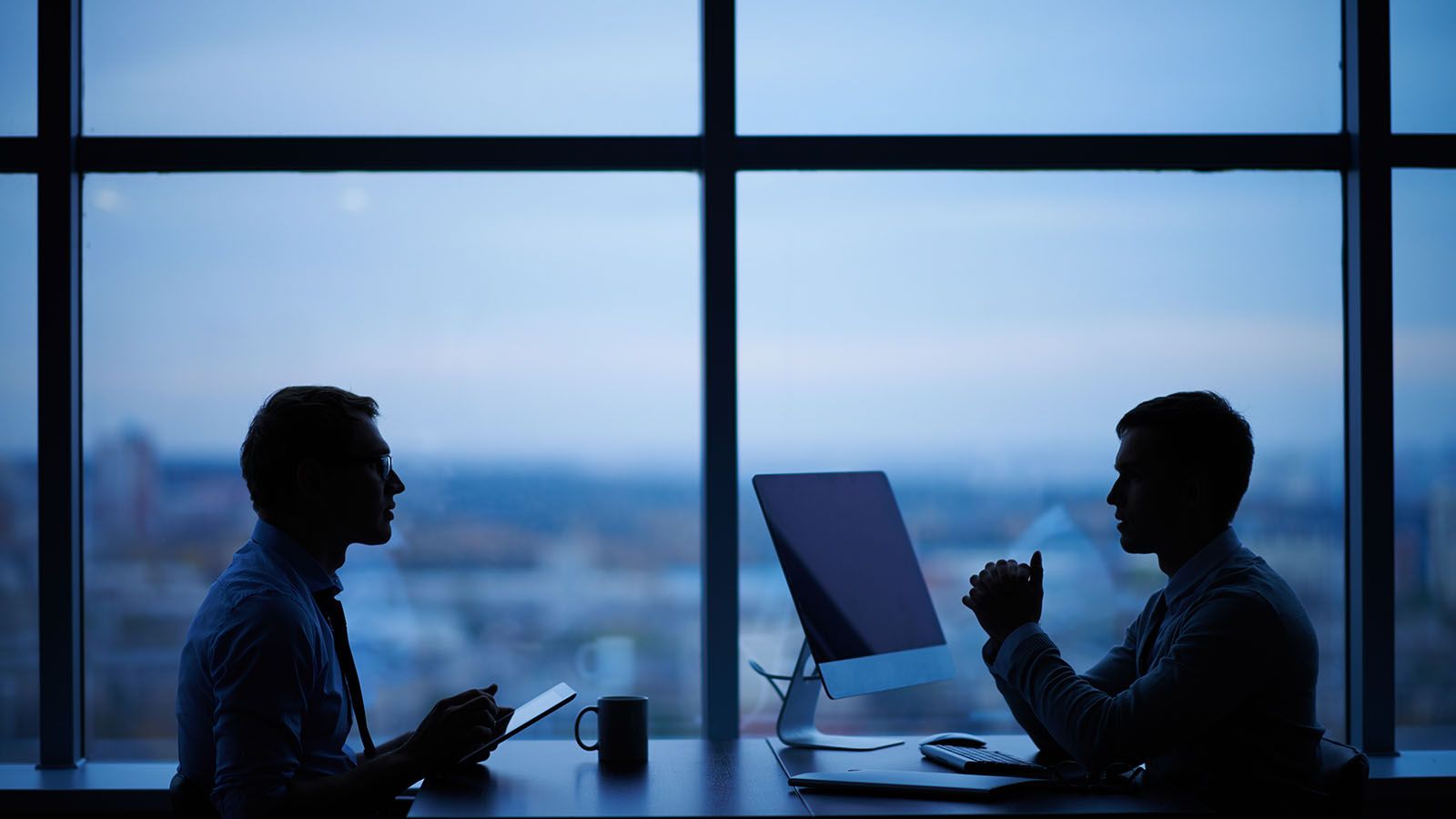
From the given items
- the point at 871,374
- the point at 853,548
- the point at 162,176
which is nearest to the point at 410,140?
the point at 162,176

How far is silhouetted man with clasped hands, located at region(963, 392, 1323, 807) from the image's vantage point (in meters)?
1.80

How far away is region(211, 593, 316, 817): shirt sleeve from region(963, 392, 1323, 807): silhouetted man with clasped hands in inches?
46.0

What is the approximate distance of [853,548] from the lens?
2305 millimetres

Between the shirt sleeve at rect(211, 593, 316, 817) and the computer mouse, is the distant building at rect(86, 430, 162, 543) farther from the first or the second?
the computer mouse

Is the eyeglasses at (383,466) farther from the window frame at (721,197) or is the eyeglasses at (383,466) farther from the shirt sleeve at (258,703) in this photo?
the window frame at (721,197)

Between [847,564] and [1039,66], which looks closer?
[847,564]

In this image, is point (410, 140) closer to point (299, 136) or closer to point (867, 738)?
point (299, 136)

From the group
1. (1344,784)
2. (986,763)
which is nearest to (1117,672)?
(986,763)

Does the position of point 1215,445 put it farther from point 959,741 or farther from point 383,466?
point 383,466

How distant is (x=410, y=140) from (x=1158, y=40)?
209cm

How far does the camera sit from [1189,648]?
5.94 ft

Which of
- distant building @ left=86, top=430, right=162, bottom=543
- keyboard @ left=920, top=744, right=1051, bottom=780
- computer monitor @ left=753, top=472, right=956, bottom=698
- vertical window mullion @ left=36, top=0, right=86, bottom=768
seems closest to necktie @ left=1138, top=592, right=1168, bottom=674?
keyboard @ left=920, top=744, right=1051, bottom=780

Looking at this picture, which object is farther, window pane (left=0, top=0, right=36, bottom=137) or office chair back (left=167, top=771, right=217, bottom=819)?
window pane (left=0, top=0, right=36, bottom=137)

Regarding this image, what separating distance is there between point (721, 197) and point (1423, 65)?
6.64 ft
